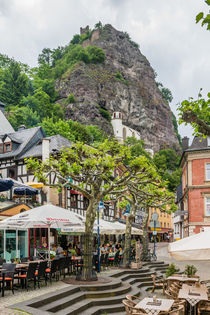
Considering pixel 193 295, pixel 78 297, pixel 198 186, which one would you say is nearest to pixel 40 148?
pixel 198 186

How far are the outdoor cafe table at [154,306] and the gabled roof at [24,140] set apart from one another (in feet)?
80.7

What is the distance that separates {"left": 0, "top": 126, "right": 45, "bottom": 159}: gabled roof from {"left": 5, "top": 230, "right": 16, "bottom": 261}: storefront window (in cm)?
1109

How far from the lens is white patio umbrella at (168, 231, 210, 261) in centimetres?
814

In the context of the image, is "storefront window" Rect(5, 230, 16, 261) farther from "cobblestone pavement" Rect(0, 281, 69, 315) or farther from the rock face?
the rock face

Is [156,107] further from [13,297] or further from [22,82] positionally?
[13,297]

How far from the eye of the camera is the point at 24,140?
3381cm

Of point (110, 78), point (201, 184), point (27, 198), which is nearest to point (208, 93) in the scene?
point (27, 198)

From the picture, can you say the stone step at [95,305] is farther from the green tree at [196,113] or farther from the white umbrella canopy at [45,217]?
the green tree at [196,113]

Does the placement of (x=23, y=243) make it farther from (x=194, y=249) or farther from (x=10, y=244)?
(x=194, y=249)

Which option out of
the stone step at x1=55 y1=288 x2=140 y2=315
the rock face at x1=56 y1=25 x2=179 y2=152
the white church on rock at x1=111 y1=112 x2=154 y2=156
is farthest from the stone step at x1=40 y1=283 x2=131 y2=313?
the white church on rock at x1=111 y1=112 x2=154 y2=156

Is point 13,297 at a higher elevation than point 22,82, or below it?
below

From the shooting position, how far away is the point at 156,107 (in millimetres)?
109000

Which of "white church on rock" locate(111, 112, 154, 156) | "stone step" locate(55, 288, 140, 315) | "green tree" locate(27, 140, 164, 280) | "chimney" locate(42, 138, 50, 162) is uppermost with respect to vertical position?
"white church on rock" locate(111, 112, 154, 156)

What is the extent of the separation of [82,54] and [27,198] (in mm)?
77655
